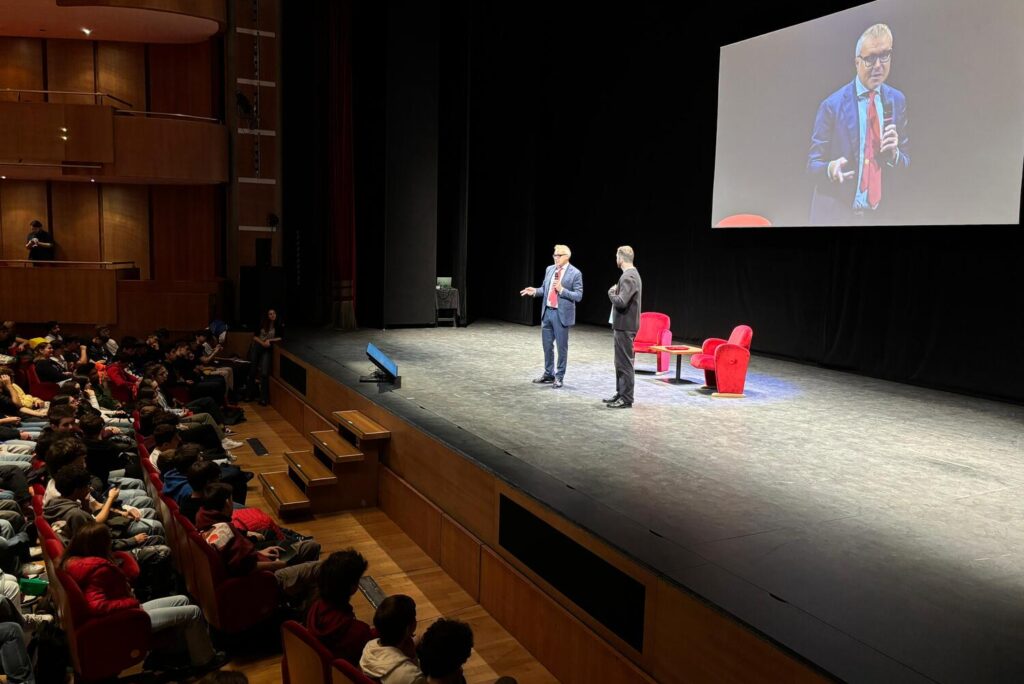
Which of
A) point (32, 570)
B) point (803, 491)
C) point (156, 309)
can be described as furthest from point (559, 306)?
point (156, 309)

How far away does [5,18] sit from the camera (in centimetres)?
1195

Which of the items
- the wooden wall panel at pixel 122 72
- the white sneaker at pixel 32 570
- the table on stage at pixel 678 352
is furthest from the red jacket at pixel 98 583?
the wooden wall panel at pixel 122 72

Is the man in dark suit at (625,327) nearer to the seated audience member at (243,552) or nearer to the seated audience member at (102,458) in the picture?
the seated audience member at (243,552)

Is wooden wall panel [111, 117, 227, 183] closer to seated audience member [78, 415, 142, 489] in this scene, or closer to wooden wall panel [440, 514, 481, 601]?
seated audience member [78, 415, 142, 489]

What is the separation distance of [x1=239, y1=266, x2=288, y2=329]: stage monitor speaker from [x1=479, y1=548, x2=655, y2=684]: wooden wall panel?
7.50 meters

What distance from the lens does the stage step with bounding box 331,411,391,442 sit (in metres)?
5.59

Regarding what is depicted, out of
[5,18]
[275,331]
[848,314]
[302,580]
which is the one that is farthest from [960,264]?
[5,18]

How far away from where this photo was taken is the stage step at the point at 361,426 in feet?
18.4

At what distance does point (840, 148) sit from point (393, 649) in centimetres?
692

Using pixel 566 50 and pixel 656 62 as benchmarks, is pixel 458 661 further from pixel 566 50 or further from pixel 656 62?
pixel 566 50

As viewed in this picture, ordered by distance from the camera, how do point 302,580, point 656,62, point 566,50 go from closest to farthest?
point 302,580, point 656,62, point 566,50

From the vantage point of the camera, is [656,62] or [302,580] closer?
[302,580]

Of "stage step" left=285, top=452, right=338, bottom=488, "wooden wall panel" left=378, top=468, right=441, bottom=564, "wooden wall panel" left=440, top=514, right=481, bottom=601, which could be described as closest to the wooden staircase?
"stage step" left=285, top=452, right=338, bottom=488

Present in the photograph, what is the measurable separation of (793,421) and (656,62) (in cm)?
615
